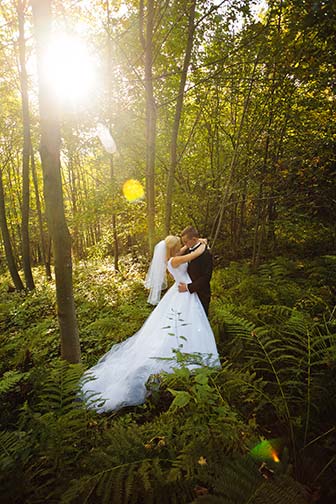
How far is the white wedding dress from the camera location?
3.43 m

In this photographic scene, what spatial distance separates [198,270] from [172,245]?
689 mm

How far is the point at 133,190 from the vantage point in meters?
10.3

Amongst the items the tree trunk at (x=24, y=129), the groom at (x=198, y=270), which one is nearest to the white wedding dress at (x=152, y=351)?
the groom at (x=198, y=270)

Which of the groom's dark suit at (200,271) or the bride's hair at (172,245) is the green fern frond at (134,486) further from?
the bride's hair at (172,245)

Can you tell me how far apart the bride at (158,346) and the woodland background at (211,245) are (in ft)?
0.81

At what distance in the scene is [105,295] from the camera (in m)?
9.02

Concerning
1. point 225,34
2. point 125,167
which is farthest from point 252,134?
point 125,167

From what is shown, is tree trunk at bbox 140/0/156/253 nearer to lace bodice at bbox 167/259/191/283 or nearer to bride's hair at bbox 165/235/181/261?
bride's hair at bbox 165/235/181/261

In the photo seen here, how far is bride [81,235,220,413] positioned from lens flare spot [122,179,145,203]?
5.53 m

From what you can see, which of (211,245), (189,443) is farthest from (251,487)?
(211,245)

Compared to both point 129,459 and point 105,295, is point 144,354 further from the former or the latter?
point 105,295

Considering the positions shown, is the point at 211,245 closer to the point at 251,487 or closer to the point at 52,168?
the point at 52,168

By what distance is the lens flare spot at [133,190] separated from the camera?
33.5ft

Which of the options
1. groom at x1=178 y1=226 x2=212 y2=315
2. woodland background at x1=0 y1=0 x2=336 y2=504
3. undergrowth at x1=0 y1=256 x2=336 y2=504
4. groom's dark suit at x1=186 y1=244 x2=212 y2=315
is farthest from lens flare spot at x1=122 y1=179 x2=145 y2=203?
undergrowth at x1=0 y1=256 x2=336 y2=504
